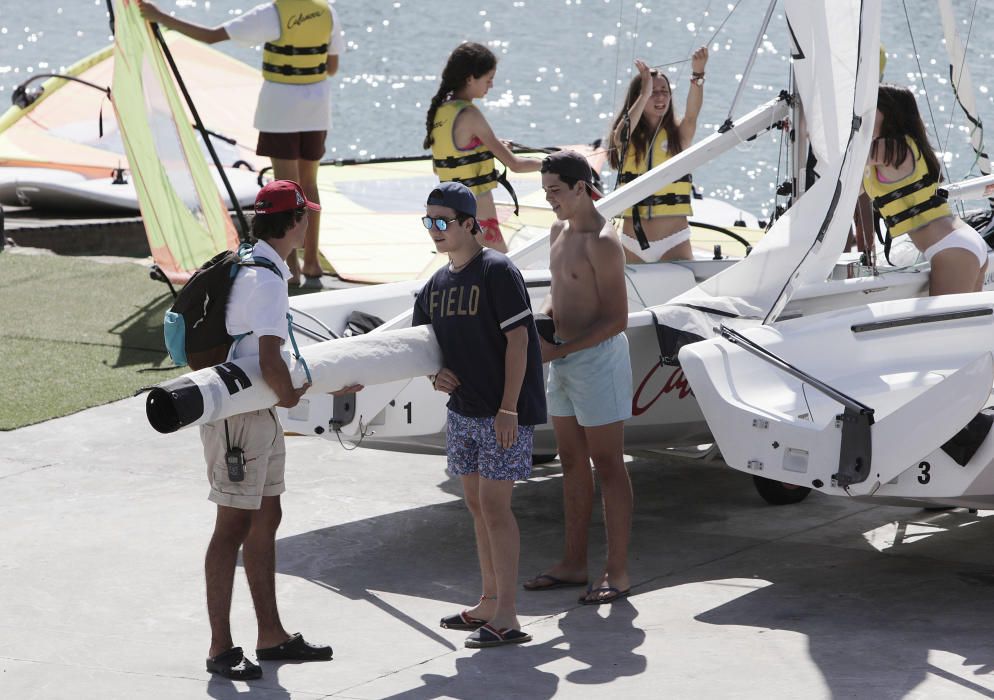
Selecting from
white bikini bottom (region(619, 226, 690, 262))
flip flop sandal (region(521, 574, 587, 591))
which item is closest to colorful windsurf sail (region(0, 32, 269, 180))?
white bikini bottom (region(619, 226, 690, 262))

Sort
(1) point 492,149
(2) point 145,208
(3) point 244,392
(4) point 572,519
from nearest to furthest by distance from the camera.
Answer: (3) point 244,392 → (4) point 572,519 → (1) point 492,149 → (2) point 145,208

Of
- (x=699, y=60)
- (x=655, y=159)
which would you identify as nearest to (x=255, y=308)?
(x=655, y=159)

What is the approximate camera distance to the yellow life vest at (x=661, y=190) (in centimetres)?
790

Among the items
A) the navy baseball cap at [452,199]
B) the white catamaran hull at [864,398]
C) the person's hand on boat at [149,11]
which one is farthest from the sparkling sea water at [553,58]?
the navy baseball cap at [452,199]

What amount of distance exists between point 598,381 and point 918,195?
2.19 metres

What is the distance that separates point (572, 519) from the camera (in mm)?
5641

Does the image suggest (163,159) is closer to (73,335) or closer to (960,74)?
(73,335)

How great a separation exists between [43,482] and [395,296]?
1806mm

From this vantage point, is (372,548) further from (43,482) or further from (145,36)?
(145,36)

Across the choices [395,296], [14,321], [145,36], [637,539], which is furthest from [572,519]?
[14,321]

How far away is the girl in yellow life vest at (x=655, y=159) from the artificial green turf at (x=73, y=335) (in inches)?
108

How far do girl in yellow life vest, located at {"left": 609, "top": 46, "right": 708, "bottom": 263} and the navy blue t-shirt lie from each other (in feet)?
10.0

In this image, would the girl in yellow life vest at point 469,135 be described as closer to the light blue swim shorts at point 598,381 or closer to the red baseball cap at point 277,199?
the light blue swim shorts at point 598,381

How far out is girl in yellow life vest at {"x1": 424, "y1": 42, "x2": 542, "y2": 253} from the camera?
310 inches
